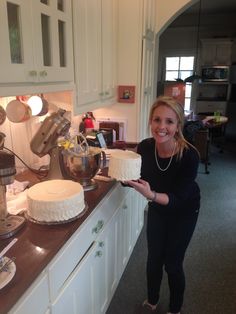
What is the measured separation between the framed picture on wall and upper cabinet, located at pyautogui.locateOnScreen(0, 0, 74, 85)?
37.8 inches

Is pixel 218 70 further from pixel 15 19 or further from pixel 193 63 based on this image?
pixel 15 19

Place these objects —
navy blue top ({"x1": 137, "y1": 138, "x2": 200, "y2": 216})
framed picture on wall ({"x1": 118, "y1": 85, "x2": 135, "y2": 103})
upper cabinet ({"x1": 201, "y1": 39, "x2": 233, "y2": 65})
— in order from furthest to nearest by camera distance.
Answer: upper cabinet ({"x1": 201, "y1": 39, "x2": 233, "y2": 65}) < framed picture on wall ({"x1": 118, "y1": 85, "x2": 135, "y2": 103}) < navy blue top ({"x1": 137, "y1": 138, "x2": 200, "y2": 216})

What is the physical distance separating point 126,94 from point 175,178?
3.93ft

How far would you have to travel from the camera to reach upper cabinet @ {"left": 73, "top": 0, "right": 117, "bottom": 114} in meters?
1.65

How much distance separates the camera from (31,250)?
99 centimetres

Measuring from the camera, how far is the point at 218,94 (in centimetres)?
728

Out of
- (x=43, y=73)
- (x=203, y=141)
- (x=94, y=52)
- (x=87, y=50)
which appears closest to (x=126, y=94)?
(x=94, y=52)

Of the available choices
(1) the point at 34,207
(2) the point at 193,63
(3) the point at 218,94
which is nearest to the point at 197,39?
(2) the point at 193,63

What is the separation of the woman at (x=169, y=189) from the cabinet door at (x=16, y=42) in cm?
70

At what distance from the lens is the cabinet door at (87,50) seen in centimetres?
162

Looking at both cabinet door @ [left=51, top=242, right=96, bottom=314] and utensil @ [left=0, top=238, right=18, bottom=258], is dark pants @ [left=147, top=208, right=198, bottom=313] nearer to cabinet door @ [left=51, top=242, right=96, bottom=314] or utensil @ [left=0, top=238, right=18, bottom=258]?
cabinet door @ [left=51, top=242, right=96, bottom=314]

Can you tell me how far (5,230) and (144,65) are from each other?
6.05 ft

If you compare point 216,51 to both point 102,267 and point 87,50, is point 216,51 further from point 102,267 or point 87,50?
point 102,267

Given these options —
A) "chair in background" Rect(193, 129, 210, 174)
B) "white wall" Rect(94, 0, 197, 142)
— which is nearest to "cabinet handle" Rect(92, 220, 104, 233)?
"white wall" Rect(94, 0, 197, 142)
